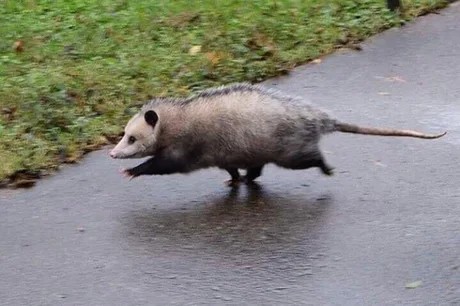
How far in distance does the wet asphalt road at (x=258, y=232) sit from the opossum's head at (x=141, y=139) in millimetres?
242

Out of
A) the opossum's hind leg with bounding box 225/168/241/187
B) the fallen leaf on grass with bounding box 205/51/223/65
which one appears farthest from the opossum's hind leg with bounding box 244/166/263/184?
the fallen leaf on grass with bounding box 205/51/223/65

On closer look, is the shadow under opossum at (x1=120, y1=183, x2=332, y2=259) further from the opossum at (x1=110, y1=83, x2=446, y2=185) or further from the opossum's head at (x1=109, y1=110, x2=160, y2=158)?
the opossum's head at (x1=109, y1=110, x2=160, y2=158)

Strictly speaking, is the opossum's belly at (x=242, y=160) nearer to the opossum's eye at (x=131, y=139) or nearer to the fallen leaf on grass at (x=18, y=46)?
the opossum's eye at (x=131, y=139)

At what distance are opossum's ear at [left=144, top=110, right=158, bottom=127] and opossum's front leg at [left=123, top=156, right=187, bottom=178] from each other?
0.64ft

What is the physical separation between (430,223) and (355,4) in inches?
159

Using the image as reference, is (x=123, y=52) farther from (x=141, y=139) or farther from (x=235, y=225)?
(x=235, y=225)

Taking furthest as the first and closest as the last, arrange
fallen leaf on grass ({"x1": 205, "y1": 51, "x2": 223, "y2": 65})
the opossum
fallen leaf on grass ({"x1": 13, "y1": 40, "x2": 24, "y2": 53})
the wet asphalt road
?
fallen leaf on grass ({"x1": 13, "y1": 40, "x2": 24, "y2": 53})
fallen leaf on grass ({"x1": 205, "y1": 51, "x2": 223, "y2": 65})
the opossum
the wet asphalt road

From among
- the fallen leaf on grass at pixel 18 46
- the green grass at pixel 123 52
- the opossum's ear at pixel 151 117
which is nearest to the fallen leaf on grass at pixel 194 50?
the green grass at pixel 123 52

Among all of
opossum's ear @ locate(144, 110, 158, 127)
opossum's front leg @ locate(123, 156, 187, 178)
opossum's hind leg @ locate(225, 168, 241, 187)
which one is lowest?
opossum's hind leg @ locate(225, 168, 241, 187)

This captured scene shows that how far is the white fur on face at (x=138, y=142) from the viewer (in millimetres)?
5910

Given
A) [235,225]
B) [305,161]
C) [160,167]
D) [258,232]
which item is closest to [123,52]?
[160,167]

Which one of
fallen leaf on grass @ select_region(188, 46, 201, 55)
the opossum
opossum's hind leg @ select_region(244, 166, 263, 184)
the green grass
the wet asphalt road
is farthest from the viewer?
fallen leaf on grass @ select_region(188, 46, 201, 55)

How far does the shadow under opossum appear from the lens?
527 cm

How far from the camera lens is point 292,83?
7.74 m
